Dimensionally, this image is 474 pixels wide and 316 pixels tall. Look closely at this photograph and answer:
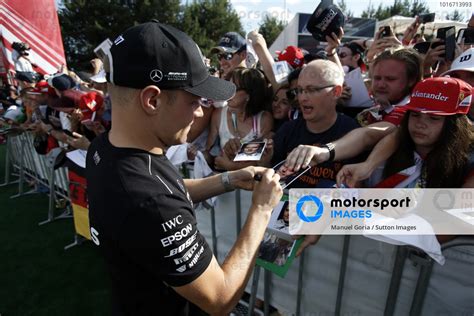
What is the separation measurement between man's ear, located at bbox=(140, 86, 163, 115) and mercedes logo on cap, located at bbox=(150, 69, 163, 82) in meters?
0.03

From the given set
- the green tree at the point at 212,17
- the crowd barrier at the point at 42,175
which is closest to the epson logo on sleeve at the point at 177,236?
the crowd barrier at the point at 42,175

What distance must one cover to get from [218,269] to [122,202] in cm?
44

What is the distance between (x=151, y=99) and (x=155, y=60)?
0.47 feet

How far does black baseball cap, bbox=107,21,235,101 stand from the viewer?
3.54ft

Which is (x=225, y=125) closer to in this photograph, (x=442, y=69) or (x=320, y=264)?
(x=320, y=264)

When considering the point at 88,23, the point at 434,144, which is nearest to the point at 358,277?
the point at 434,144

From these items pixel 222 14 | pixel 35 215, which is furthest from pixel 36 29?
pixel 222 14

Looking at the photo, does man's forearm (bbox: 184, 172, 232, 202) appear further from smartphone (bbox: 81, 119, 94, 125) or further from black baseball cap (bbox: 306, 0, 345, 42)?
smartphone (bbox: 81, 119, 94, 125)

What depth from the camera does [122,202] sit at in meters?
1.08

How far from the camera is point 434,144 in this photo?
1.80m

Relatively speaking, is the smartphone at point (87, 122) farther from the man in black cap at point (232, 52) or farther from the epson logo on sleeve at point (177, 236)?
the epson logo on sleeve at point (177, 236)

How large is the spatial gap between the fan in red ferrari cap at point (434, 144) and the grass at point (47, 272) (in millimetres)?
2922

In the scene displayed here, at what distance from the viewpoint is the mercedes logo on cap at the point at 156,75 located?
108cm

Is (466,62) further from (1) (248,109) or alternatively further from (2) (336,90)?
(1) (248,109)
